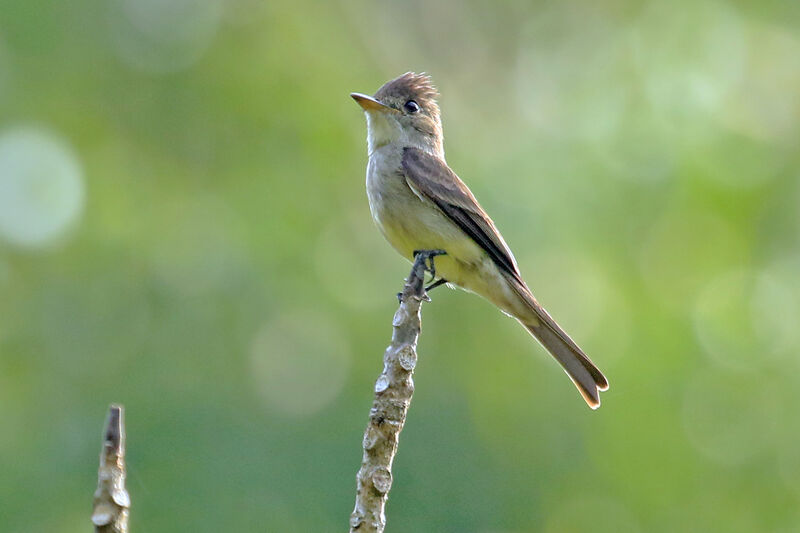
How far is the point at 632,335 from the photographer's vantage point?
21.8ft

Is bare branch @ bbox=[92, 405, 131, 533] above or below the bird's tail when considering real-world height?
below

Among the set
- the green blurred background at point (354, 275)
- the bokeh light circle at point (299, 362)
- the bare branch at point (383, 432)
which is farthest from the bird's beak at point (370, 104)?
the bare branch at point (383, 432)

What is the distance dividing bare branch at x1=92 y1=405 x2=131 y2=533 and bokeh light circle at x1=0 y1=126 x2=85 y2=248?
6.79 m

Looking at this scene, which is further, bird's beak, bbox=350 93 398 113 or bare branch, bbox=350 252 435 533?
bird's beak, bbox=350 93 398 113

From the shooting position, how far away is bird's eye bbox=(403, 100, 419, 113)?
577 cm

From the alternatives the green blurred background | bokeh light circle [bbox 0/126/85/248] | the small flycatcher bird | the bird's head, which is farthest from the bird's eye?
bokeh light circle [bbox 0/126/85/248]

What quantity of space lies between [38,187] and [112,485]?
26.2 ft

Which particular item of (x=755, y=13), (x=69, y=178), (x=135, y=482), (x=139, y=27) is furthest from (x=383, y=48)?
(x=135, y=482)

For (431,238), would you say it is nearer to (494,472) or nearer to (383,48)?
(494,472)

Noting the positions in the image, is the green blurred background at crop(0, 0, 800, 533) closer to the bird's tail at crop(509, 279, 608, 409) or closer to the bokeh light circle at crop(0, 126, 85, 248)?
the bokeh light circle at crop(0, 126, 85, 248)

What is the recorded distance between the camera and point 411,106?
19.0ft

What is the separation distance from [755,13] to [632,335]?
456 cm

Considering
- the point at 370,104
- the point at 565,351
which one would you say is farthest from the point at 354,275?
the point at 565,351

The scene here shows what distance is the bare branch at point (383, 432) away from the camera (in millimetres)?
1967
